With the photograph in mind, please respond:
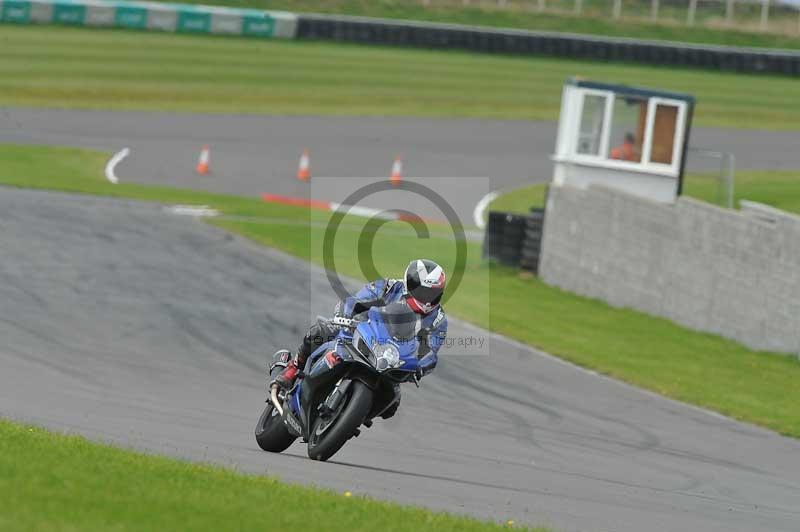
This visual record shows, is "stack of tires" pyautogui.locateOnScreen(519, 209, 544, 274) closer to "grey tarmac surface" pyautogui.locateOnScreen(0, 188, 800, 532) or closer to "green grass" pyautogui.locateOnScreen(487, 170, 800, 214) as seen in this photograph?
"grey tarmac surface" pyautogui.locateOnScreen(0, 188, 800, 532)

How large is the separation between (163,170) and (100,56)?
51.6 ft

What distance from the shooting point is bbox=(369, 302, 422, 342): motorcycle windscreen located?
394 inches

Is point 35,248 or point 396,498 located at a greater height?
point 396,498

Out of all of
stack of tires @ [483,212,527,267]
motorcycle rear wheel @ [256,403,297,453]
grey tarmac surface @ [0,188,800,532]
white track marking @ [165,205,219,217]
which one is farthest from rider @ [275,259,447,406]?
white track marking @ [165,205,219,217]

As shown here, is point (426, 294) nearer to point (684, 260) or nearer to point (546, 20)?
point (684, 260)

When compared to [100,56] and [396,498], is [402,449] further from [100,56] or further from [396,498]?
[100,56]

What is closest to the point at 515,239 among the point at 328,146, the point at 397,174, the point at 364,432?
the point at 397,174

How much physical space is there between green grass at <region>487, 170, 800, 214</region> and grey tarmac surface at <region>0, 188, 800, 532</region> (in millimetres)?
10684

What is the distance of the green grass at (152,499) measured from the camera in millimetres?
6828

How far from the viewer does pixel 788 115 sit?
47844 millimetres

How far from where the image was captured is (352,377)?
33.1 ft

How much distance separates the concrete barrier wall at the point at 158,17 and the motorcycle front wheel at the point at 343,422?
41863 mm

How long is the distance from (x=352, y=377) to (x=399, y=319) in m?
0.53

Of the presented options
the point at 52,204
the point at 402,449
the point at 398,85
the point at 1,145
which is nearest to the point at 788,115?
the point at 398,85
